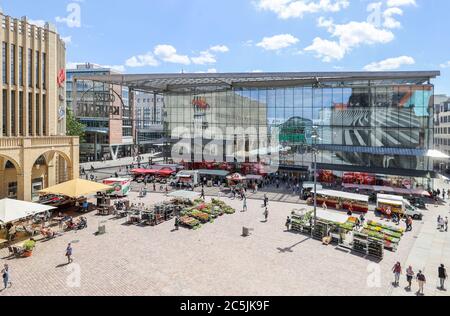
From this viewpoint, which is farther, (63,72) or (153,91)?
(153,91)

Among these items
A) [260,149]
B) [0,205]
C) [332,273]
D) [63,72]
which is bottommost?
[332,273]

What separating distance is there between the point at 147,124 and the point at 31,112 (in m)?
66.3

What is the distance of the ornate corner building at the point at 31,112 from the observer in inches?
1107

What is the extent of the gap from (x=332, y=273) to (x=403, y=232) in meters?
10.6

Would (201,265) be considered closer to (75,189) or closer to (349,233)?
(349,233)

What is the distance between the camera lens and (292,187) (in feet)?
140

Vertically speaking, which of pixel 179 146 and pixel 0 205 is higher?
pixel 179 146

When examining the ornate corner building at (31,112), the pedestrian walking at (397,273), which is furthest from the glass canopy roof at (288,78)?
the pedestrian walking at (397,273)

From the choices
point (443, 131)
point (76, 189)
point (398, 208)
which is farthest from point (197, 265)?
point (443, 131)

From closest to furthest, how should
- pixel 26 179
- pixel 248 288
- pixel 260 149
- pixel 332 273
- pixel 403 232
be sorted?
pixel 248 288
pixel 332 273
pixel 403 232
pixel 26 179
pixel 260 149

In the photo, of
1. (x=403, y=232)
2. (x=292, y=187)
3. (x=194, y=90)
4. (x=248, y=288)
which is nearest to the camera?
(x=248, y=288)

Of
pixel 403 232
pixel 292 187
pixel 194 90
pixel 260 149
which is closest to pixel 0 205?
pixel 403 232

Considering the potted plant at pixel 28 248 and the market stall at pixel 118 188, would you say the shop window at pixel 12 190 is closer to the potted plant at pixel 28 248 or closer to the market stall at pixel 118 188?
the market stall at pixel 118 188

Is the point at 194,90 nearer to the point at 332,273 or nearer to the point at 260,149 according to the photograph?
the point at 260,149
